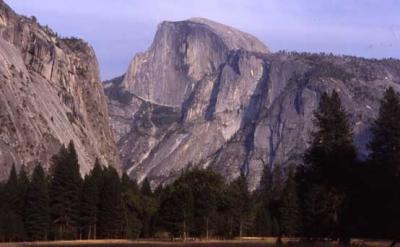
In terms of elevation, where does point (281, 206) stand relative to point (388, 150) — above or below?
below

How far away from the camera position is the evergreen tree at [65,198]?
11975 centimetres

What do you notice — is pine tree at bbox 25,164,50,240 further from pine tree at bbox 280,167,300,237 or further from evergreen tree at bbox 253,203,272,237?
evergreen tree at bbox 253,203,272,237

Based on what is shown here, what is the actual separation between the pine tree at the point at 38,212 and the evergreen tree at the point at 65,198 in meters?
1.69

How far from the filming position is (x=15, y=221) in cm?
11519

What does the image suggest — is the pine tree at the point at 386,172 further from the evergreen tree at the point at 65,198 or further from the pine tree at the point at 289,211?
the pine tree at the point at 289,211

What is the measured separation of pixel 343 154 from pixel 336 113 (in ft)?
26.1

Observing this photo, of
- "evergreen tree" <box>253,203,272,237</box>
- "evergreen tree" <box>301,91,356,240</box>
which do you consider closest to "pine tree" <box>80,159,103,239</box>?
"evergreen tree" <box>253,203,272,237</box>

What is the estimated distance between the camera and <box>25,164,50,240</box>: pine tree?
117 m

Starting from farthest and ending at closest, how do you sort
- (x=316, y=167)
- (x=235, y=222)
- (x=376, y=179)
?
(x=235, y=222) < (x=316, y=167) < (x=376, y=179)

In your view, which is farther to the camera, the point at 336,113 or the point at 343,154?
the point at 336,113

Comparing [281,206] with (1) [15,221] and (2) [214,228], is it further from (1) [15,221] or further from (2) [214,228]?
(1) [15,221]

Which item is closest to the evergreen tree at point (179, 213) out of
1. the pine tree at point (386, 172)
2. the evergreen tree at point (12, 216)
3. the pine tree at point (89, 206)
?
the pine tree at point (89, 206)

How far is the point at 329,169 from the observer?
234ft

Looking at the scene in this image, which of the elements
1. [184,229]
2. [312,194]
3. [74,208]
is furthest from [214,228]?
[312,194]
